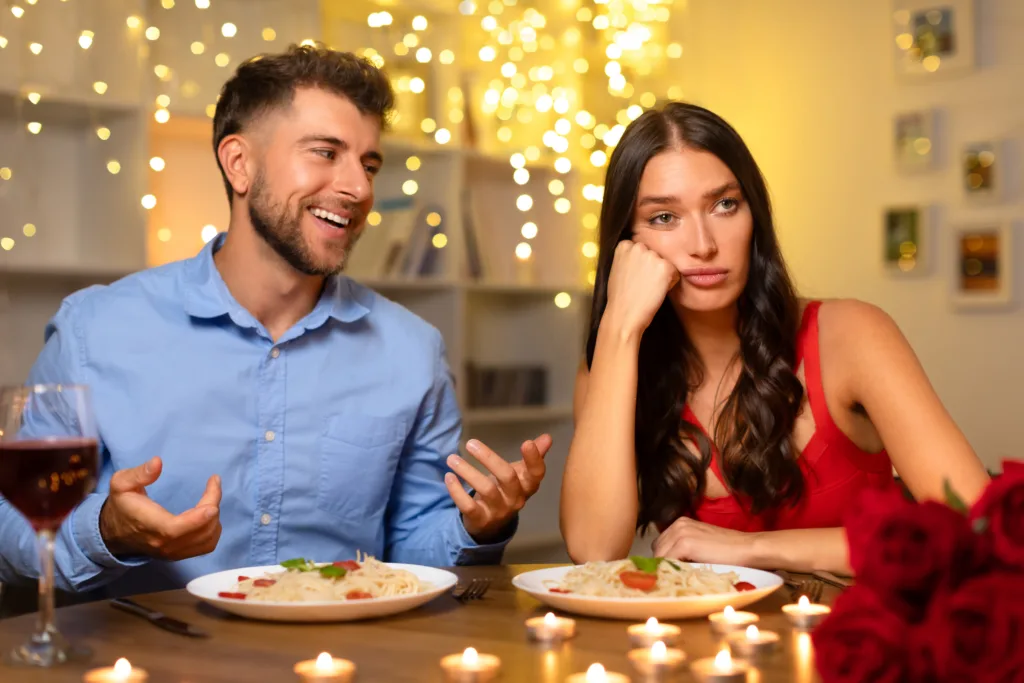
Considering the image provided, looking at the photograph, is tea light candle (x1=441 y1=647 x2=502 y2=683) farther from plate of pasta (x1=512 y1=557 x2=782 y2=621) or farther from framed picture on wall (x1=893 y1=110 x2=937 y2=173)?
framed picture on wall (x1=893 y1=110 x2=937 y2=173)

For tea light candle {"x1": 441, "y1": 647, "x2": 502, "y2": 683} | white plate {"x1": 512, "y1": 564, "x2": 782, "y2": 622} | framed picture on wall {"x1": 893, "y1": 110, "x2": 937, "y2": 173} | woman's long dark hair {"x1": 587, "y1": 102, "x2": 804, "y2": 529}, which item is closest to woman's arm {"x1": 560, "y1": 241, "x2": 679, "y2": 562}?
woman's long dark hair {"x1": 587, "y1": 102, "x2": 804, "y2": 529}

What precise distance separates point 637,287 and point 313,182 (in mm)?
607

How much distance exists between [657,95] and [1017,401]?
200 centimetres

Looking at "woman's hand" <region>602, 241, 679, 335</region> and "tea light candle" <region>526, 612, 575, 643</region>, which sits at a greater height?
"woman's hand" <region>602, 241, 679, 335</region>

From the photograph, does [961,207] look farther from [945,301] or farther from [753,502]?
[753,502]

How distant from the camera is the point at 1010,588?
0.63m

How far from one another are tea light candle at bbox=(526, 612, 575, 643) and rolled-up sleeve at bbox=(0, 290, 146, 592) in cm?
60

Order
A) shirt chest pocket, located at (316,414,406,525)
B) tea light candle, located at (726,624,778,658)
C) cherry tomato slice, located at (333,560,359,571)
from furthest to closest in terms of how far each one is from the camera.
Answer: shirt chest pocket, located at (316,414,406,525), cherry tomato slice, located at (333,560,359,571), tea light candle, located at (726,624,778,658)

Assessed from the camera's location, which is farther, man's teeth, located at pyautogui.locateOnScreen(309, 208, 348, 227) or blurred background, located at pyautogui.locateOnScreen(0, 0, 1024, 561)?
blurred background, located at pyautogui.locateOnScreen(0, 0, 1024, 561)

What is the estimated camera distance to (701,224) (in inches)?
76.7

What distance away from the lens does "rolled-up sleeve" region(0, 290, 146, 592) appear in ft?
4.69

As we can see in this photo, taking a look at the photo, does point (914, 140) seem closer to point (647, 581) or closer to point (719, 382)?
point (719, 382)

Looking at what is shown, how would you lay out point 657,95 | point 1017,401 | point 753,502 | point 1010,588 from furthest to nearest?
1. point 657,95
2. point 1017,401
3. point 753,502
4. point 1010,588

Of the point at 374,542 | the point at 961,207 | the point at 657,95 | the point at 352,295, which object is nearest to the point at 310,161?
the point at 352,295
